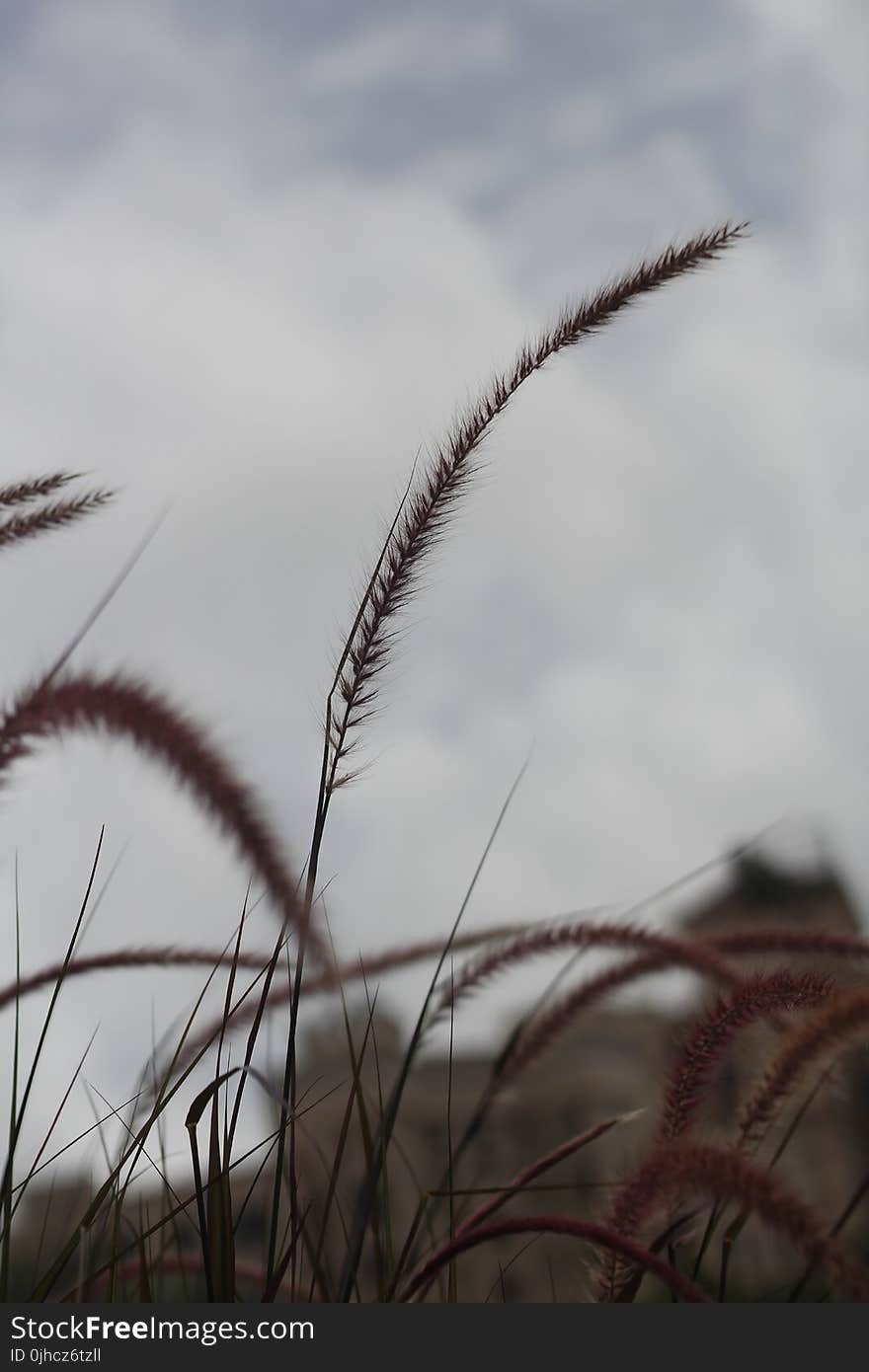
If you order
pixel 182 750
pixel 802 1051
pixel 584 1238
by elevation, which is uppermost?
pixel 182 750

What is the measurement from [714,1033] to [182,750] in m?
0.76

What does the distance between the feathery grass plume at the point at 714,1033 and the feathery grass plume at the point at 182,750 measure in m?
0.56

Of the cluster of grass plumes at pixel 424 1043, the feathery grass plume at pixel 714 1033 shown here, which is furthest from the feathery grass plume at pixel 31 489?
the feathery grass plume at pixel 714 1033

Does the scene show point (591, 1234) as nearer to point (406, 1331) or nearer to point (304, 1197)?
point (406, 1331)

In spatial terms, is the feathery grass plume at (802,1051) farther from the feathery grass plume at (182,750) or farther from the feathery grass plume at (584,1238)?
the feathery grass plume at (182,750)

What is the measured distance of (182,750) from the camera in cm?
106

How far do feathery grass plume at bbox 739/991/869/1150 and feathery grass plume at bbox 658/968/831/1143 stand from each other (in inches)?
1.3

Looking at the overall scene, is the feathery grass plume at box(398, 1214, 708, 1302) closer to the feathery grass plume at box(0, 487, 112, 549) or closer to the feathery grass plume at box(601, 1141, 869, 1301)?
the feathery grass plume at box(601, 1141, 869, 1301)

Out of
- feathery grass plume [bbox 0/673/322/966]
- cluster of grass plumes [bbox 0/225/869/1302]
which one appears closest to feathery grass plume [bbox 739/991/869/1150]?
cluster of grass plumes [bbox 0/225/869/1302]

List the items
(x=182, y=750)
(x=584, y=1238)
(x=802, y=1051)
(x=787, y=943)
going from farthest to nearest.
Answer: (x=787, y=943) < (x=802, y=1051) < (x=584, y=1238) < (x=182, y=750)

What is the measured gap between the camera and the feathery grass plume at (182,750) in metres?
1.04

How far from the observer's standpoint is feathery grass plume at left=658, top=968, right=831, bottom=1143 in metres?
1.47

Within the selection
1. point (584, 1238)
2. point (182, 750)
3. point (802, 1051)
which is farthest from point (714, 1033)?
point (182, 750)

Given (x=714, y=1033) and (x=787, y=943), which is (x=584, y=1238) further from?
(x=787, y=943)
